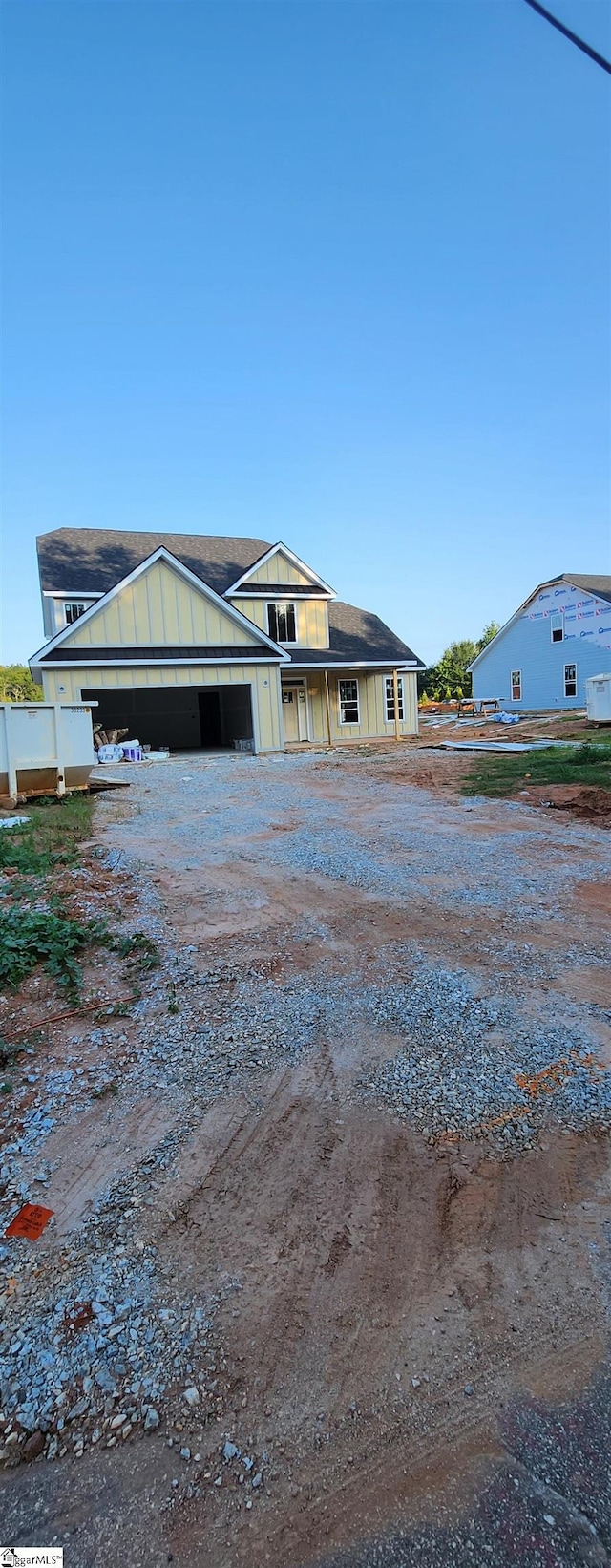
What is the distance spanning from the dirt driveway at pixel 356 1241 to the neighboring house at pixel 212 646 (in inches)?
599

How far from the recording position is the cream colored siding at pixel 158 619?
61.1 ft

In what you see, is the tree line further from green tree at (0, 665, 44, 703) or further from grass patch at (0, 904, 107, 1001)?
grass patch at (0, 904, 107, 1001)

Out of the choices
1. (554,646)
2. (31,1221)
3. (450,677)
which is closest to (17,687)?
(450,677)

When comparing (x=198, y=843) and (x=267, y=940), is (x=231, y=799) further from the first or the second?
(x=267, y=940)

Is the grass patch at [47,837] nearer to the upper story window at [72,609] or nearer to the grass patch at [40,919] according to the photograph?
the grass patch at [40,919]

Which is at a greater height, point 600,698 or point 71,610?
point 71,610

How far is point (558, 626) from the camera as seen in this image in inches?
1293

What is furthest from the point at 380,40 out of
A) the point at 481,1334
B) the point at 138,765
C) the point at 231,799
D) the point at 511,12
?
the point at 138,765

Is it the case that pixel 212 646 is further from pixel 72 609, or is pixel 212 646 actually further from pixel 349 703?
pixel 349 703

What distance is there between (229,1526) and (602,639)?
109ft

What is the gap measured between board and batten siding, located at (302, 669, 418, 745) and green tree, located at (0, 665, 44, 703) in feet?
115

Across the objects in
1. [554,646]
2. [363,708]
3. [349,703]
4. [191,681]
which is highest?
[554,646]

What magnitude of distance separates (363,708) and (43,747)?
15.2 meters

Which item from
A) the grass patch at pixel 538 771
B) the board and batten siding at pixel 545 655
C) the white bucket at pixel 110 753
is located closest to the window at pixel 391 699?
the grass patch at pixel 538 771
